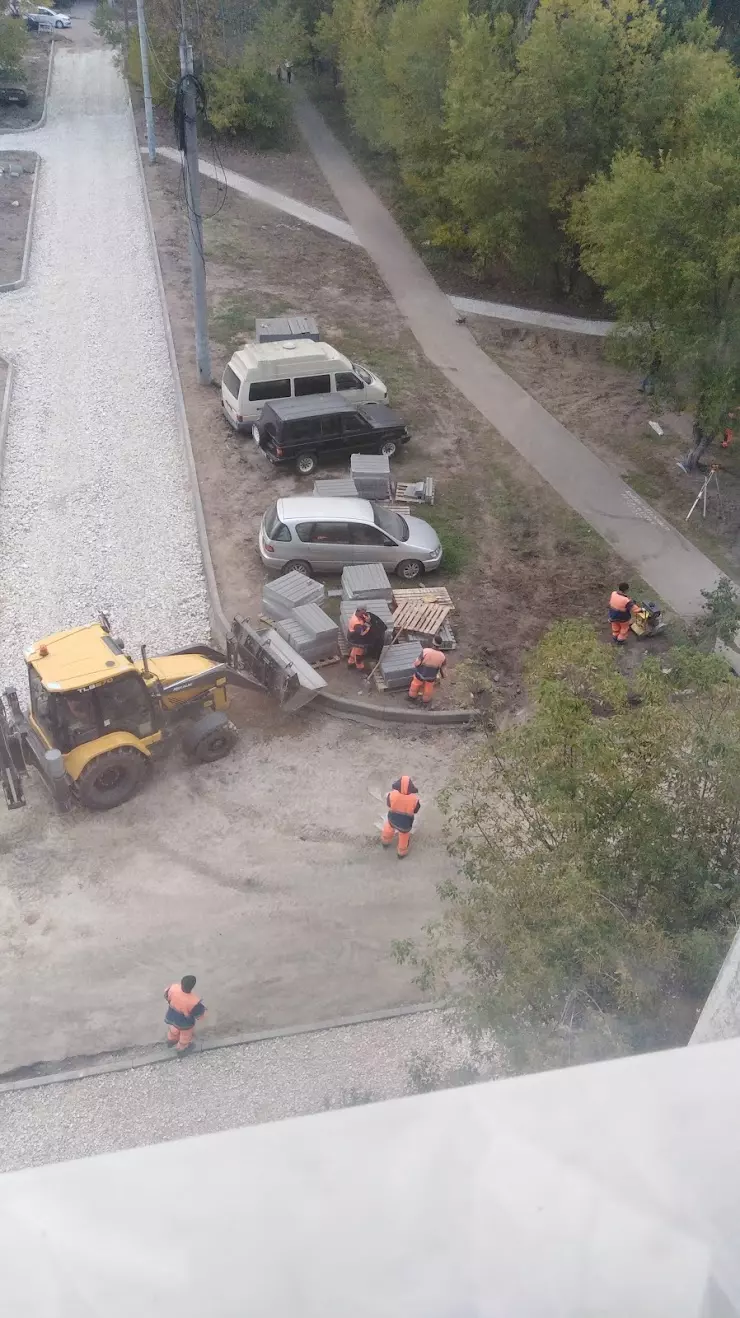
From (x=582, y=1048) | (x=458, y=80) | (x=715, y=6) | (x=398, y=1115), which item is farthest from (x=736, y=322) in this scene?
(x=715, y=6)

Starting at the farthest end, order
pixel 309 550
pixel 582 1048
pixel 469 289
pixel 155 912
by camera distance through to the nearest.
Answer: pixel 469 289 < pixel 309 550 < pixel 155 912 < pixel 582 1048

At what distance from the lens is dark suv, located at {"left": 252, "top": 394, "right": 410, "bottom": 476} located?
1758 cm

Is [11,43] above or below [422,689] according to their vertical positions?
above

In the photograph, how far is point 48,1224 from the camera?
1129mm

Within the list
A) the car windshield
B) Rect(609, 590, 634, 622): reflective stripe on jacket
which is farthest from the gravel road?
the car windshield

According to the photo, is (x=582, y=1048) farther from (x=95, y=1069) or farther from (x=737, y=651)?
(x=737, y=651)

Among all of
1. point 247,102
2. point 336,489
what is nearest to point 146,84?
point 247,102

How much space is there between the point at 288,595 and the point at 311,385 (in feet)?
21.2

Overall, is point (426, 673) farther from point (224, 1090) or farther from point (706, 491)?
point (706, 491)

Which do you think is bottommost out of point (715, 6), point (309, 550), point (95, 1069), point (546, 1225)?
point (95, 1069)

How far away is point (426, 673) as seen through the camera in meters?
12.9

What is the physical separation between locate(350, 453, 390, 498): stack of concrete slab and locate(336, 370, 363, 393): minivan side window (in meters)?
2.65

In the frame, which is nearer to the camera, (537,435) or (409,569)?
(409,569)

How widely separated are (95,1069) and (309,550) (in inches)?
338
